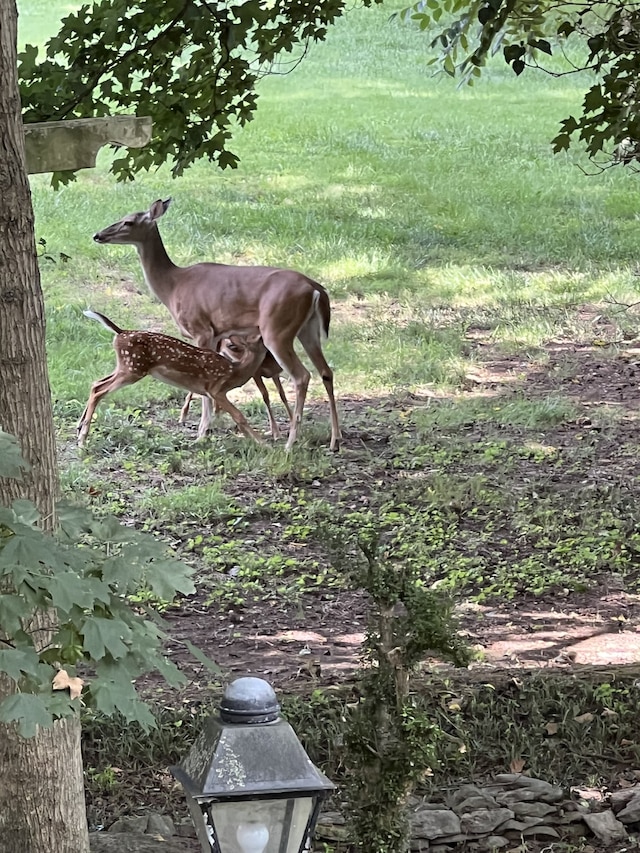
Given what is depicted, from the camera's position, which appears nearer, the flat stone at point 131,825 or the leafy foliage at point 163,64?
the flat stone at point 131,825

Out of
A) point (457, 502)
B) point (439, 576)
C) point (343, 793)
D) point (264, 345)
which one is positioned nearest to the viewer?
point (343, 793)

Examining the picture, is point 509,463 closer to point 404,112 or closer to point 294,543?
point 294,543

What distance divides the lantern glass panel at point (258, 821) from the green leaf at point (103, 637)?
0.30m

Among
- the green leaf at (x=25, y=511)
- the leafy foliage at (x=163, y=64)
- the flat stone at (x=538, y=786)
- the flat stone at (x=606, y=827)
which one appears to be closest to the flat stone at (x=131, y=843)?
the flat stone at (x=538, y=786)

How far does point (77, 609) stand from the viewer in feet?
7.28

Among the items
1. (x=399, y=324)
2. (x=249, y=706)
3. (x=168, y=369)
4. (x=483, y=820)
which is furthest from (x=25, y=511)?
(x=399, y=324)

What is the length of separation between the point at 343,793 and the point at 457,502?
3824mm

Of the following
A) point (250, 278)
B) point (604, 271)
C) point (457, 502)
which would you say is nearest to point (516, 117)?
point (604, 271)

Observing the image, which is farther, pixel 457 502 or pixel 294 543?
pixel 457 502

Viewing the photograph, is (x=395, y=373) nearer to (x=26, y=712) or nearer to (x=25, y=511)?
(x=25, y=511)

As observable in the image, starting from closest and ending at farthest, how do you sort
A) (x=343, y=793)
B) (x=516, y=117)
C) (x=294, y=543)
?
(x=343, y=793) < (x=294, y=543) < (x=516, y=117)

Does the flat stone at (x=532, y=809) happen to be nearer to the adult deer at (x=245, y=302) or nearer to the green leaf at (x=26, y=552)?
the green leaf at (x=26, y=552)

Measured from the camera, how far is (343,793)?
10.6 ft

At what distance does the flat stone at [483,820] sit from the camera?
3.63 meters
